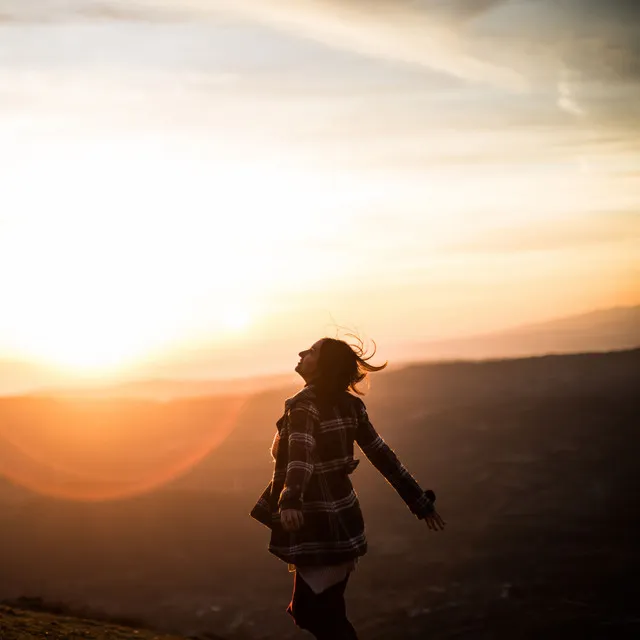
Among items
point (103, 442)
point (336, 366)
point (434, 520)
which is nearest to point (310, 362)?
point (336, 366)

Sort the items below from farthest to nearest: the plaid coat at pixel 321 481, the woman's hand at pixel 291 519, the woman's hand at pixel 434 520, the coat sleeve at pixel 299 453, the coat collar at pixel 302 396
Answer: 1. the woman's hand at pixel 434 520
2. the coat collar at pixel 302 396
3. the plaid coat at pixel 321 481
4. the coat sleeve at pixel 299 453
5. the woman's hand at pixel 291 519

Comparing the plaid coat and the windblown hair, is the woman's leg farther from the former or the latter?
Answer: the windblown hair

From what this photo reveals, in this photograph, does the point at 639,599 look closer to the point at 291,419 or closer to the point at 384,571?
the point at 384,571

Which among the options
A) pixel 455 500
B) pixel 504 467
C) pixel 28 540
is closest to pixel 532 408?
pixel 504 467

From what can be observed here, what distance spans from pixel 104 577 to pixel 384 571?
42.2 meters

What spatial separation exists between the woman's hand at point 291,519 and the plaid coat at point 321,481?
5.8 inches

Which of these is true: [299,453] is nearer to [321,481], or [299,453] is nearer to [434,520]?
[321,481]

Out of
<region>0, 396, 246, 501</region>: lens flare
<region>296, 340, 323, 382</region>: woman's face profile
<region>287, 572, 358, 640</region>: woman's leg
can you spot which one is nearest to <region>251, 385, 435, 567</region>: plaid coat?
<region>296, 340, 323, 382</region>: woman's face profile

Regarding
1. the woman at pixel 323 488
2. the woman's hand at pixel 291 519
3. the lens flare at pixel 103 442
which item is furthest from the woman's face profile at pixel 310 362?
the lens flare at pixel 103 442

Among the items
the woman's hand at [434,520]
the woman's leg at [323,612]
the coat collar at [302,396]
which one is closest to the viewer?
the woman's leg at [323,612]

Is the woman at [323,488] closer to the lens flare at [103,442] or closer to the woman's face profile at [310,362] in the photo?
the woman's face profile at [310,362]

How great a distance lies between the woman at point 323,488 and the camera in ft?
21.9

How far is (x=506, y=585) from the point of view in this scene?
94.9 meters

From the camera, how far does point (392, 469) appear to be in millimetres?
7199
